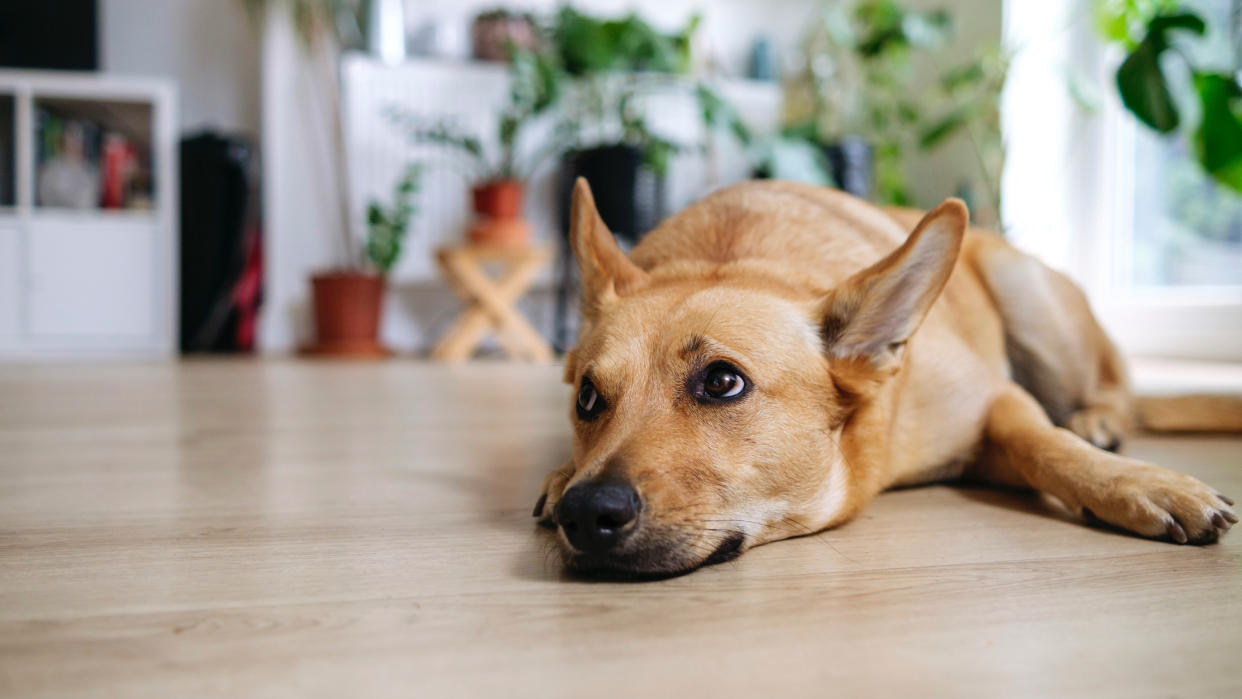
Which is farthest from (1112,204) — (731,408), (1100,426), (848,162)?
(731,408)

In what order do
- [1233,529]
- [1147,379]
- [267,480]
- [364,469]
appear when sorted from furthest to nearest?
1. [1147,379]
2. [364,469]
3. [267,480]
4. [1233,529]

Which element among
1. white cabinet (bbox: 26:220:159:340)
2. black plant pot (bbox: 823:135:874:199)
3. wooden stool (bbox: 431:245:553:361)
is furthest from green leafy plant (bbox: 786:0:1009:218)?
white cabinet (bbox: 26:220:159:340)

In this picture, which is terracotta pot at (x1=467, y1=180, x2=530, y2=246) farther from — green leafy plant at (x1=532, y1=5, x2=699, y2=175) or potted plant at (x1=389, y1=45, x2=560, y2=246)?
green leafy plant at (x1=532, y1=5, x2=699, y2=175)

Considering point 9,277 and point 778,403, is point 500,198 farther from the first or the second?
point 778,403

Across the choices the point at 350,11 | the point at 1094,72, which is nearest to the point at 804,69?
the point at 1094,72

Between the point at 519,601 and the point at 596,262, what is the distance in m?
0.65

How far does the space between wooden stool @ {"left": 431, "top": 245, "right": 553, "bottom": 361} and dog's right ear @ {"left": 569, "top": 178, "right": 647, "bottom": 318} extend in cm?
362

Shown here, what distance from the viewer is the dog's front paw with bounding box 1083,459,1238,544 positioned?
1162 mm

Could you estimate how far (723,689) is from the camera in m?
0.73

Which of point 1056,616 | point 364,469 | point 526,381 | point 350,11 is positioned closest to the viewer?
point 1056,616

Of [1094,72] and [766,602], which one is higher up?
[1094,72]

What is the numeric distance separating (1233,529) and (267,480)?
1610mm

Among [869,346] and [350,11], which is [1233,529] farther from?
[350,11]

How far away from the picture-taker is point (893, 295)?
1.24m
